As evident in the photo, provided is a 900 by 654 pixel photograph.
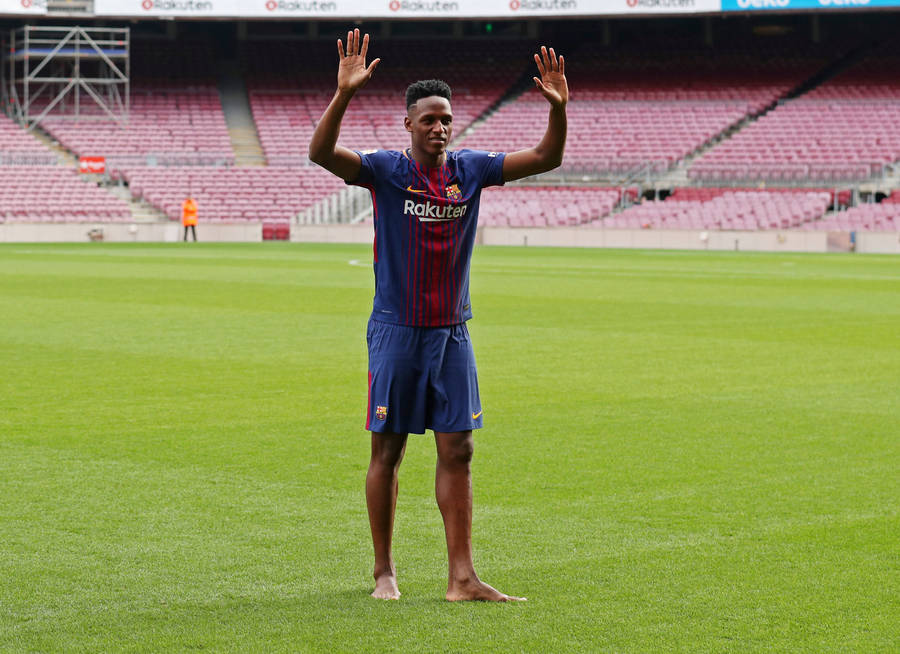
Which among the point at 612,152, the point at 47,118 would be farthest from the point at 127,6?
the point at 612,152

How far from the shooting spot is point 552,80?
5.23m

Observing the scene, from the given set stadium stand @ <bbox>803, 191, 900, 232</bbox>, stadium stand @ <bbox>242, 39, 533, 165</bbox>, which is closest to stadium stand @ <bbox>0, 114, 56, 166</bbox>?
stadium stand @ <bbox>242, 39, 533, 165</bbox>

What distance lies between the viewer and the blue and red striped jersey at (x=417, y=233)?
516 cm

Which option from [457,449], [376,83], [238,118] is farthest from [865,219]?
[457,449]

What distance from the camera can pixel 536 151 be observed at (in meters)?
5.21

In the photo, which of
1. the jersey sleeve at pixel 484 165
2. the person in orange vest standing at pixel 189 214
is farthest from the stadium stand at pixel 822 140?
the jersey sleeve at pixel 484 165

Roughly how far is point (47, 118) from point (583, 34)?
2605 cm

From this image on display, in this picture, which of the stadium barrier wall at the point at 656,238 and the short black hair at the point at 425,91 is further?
the stadium barrier wall at the point at 656,238

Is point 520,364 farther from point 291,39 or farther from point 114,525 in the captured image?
point 291,39

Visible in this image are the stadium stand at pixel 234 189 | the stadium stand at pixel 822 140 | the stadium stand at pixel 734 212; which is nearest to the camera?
the stadium stand at pixel 734 212

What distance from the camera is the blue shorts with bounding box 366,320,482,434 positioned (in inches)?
203

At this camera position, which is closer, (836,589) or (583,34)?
(836,589)

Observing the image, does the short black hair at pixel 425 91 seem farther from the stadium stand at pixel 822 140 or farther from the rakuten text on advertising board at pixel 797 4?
the rakuten text on advertising board at pixel 797 4

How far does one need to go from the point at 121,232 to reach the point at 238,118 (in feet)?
51.7
